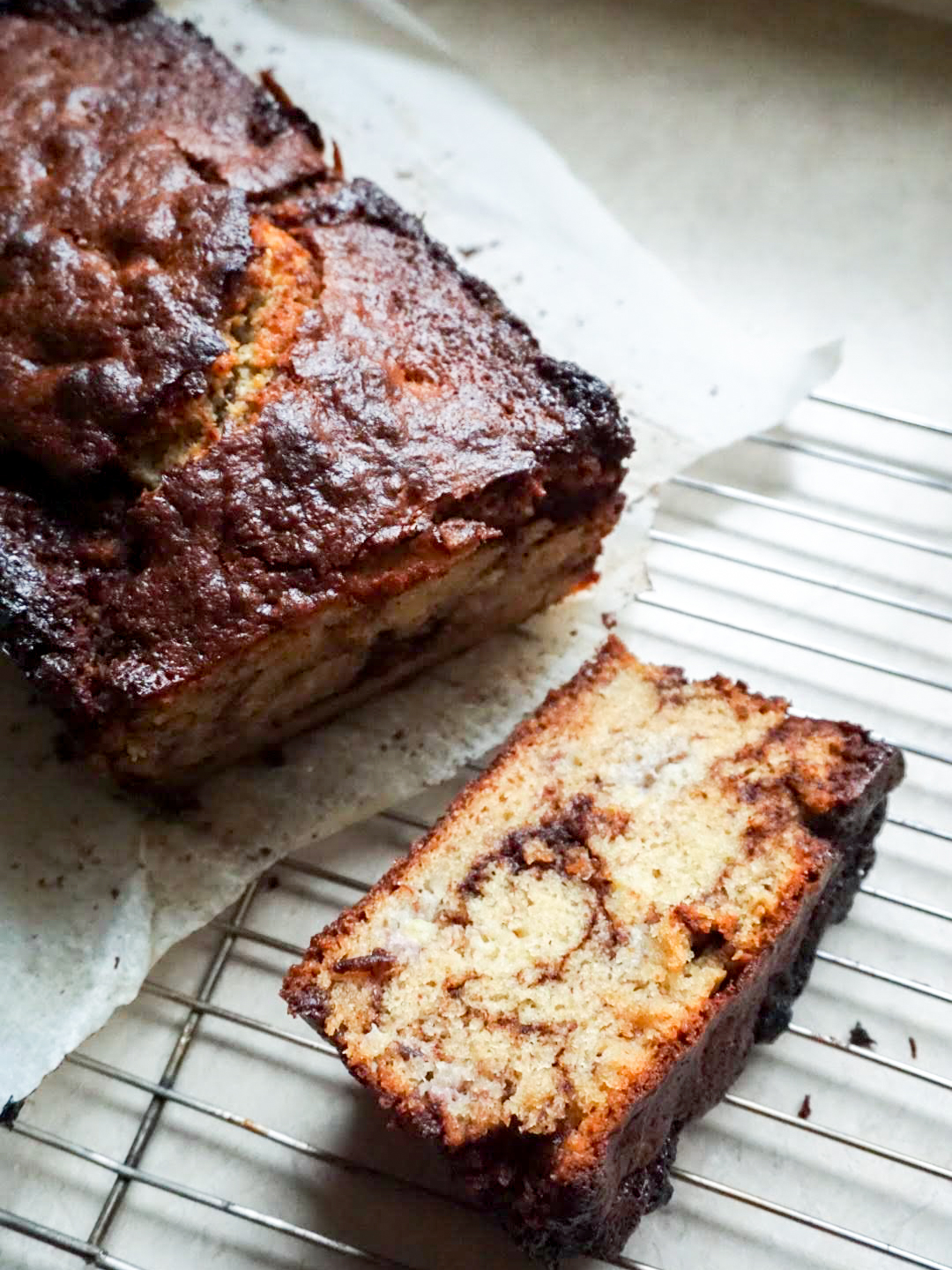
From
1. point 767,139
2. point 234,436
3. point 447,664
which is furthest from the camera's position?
point 767,139

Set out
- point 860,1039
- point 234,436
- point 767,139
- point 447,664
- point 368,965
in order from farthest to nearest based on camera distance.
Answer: point 767,139
point 447,664
point 860,1039
point 234,436
point 368,965

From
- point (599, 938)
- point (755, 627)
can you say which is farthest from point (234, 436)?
point (755, 627)

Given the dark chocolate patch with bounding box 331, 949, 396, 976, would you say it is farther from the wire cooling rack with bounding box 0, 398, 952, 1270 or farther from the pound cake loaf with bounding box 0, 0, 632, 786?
the pound cake loaf with bounding box 0, 0, 632, 786

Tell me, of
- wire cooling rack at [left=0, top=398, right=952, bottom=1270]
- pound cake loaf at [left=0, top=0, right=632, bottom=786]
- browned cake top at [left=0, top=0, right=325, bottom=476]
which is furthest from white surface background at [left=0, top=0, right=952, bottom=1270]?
browned cake top at [left=0, top=0, right=325, bottom=476]

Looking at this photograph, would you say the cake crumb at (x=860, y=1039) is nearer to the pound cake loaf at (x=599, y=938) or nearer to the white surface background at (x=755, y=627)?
the white surface background at (x=755, y=627)

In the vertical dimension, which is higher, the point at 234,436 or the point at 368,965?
the point at 234,436

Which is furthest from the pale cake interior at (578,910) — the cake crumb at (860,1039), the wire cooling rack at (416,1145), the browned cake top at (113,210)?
the browned cake top at (113,210)

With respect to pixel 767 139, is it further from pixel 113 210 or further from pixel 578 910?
pixel 578 910
